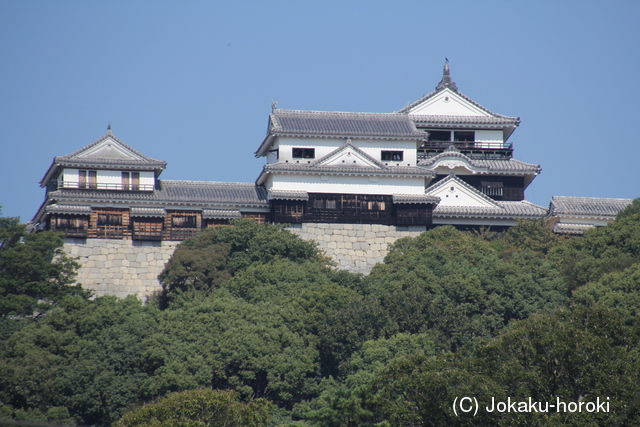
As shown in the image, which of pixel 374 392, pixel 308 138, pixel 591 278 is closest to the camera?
pixel 374 392

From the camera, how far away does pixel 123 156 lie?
4788 cm

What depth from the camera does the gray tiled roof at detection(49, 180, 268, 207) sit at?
4647 cm

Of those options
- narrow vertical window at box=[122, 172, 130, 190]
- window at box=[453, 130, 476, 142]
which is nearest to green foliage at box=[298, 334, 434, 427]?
narrow vertical window at box=[122, 172, 130, 190]

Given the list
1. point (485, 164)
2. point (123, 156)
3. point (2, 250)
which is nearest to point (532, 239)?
point (485, 164)

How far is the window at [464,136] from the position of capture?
2156 inches

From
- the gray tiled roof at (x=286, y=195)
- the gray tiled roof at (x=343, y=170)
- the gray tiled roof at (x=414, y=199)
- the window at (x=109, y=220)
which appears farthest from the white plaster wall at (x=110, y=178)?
the gray tiled roof at (x=414, y=199)

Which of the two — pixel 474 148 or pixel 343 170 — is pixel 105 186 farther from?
pixel 474 148

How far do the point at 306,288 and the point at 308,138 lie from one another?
1086cm

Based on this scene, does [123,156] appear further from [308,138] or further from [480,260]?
[480,260]

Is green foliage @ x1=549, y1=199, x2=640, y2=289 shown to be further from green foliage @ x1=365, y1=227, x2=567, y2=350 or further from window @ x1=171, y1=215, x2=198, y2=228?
window @ x1=171, y1=215, x2=198, y2=228

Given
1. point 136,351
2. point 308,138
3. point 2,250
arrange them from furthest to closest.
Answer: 1. point 308,138
2. point 2,250
3. point 136,351

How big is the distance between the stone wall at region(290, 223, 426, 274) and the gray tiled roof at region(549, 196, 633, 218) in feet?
20.4

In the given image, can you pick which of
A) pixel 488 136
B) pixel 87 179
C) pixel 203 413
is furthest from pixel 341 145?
pixel 203 413

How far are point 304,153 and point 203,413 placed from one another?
21764mm
